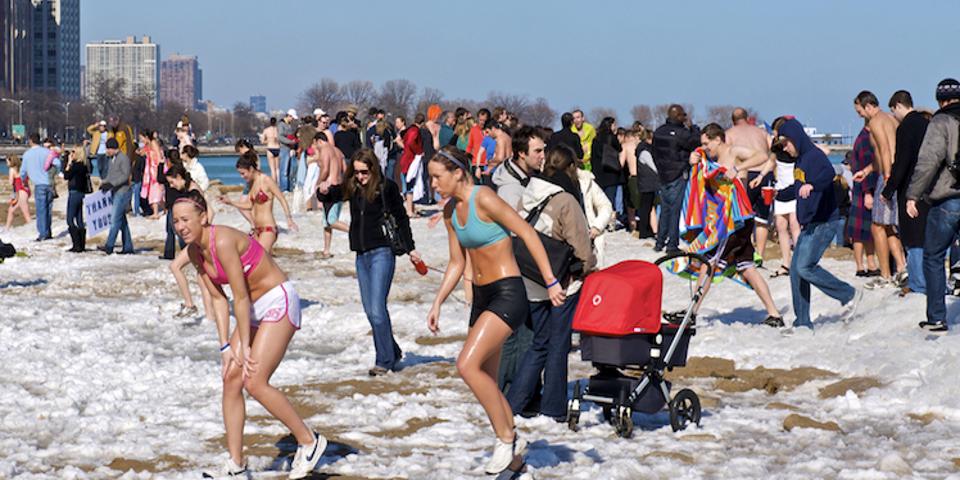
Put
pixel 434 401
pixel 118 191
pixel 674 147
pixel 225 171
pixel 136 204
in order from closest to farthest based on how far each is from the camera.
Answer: pixel 434 401 → pixel 674 147 → pixel 118 191 → pixel 136 204 → pixel 225 171

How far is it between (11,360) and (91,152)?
673 inches

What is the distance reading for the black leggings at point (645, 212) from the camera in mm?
21719

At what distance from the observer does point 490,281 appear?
7371mm

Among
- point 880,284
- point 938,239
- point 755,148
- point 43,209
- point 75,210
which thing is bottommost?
point 43,209

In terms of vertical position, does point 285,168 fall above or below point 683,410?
below

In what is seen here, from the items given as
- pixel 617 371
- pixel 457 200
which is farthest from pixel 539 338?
→ pixel 457 200

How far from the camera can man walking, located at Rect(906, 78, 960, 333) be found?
10648 mm

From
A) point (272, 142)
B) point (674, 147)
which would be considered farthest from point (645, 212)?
point (272, 142)

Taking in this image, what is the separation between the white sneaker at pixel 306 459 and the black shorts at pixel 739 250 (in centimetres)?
552

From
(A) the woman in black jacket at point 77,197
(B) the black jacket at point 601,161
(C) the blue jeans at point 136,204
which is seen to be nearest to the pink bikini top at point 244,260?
(B) the black jacket at point 601,161

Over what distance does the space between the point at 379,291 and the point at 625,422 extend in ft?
11.0

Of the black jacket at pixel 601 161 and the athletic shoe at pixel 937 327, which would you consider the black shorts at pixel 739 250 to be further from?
the black jacket at pixel 601 161

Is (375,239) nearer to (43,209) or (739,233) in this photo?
(739,233)

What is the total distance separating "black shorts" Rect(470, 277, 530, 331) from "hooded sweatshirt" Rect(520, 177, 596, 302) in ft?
4.80
